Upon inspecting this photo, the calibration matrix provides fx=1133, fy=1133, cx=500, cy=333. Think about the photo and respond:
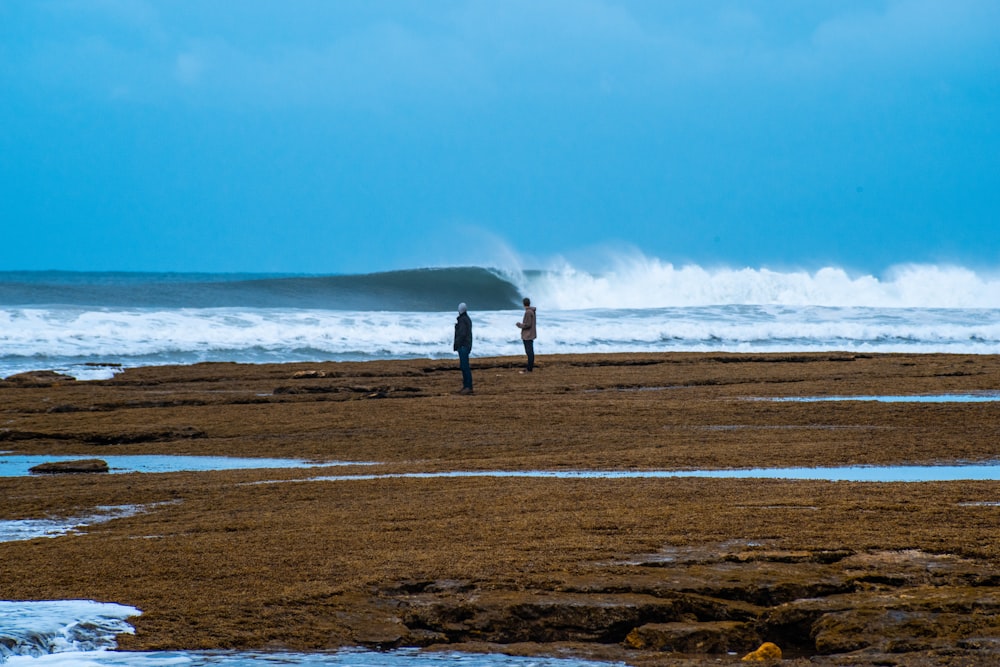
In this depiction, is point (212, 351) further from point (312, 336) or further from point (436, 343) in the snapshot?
point (436, 343)

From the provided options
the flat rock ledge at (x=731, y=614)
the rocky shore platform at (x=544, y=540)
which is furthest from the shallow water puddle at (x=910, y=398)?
the flat rock ledge at (x=731, y=614)

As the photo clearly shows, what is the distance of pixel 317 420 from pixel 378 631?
28.6 feet

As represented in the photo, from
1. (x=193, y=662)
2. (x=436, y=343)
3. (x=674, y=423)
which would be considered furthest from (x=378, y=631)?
(x=436, y=343)

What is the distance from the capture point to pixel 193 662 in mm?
4504

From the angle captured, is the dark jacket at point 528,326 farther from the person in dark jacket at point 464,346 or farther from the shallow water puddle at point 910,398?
the shallow water puddle at point 910,398

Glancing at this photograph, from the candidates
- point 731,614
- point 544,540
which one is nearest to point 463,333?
point 544,540

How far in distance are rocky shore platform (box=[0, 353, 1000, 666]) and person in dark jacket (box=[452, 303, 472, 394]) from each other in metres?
3.27

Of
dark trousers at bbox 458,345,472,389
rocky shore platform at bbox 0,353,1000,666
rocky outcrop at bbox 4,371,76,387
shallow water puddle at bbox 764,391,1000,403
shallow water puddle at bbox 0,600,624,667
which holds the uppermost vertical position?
dark trousers at bbox 458,345,472,389

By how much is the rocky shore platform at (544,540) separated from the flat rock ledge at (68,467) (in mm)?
325

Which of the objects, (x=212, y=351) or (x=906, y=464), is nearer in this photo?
(x=906, y=464)

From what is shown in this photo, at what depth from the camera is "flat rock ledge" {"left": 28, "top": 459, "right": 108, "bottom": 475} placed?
992cm

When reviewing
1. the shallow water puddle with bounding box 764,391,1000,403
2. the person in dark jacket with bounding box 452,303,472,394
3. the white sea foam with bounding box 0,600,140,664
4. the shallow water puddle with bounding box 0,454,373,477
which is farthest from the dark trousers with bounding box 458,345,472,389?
the white sea foam with bounding box 0,600,140,664

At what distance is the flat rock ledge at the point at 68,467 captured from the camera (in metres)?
9.92

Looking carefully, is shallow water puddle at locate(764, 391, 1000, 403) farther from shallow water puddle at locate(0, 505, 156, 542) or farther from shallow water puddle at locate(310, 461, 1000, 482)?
shallow water puddle at locate(0, 505, 156, 542)
